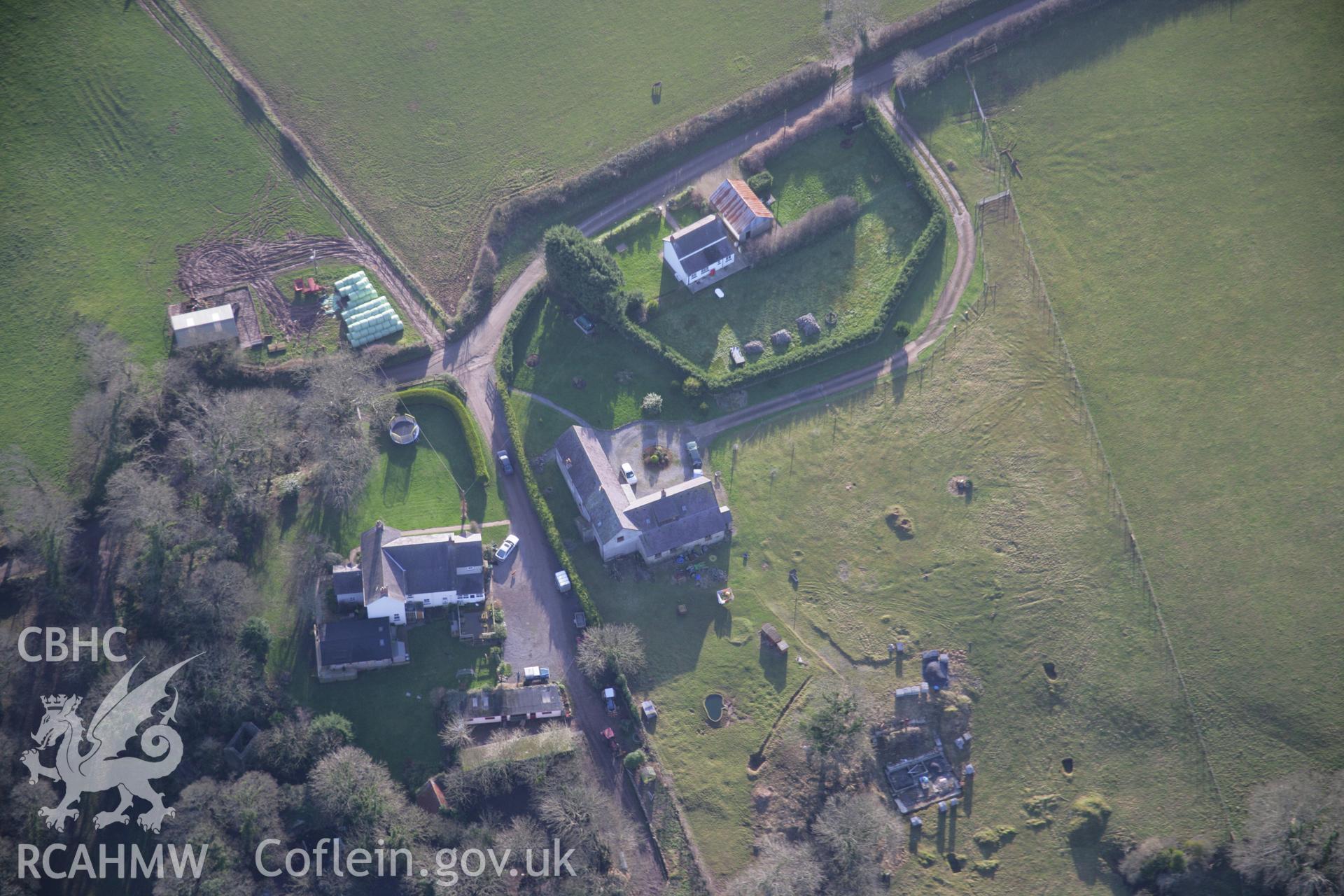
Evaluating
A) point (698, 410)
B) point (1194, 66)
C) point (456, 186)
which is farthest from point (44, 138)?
point (1194, 66)

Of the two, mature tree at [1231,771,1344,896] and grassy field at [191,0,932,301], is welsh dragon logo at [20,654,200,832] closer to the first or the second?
grassy field at [191,0,932,301]

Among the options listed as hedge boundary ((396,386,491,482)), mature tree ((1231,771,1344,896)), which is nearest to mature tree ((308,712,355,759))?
hedge boundary ((396,386,491,482))

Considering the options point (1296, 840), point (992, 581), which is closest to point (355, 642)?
point (992, 581)

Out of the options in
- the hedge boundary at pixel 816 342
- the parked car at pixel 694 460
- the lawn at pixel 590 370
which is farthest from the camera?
the hedge boundary at pixel 816 342

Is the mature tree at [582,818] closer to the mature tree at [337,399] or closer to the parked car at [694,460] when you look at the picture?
the parked car at [694,460]

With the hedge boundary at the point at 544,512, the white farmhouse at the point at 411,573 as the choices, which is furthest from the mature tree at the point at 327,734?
the hedge boundary at the point at 544,512

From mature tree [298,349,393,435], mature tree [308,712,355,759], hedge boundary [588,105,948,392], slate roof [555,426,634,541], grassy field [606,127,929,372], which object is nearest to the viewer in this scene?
mature tree [308,712,355,759]
